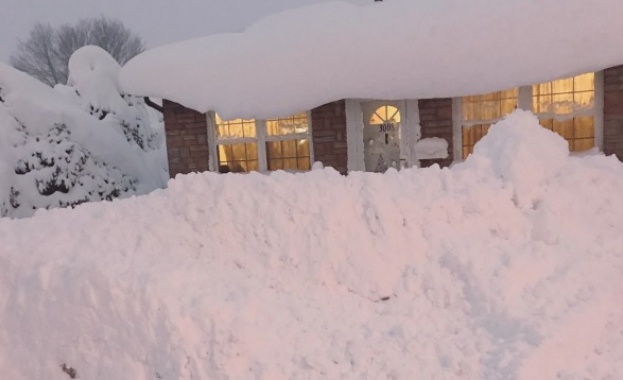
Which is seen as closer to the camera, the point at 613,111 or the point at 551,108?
the point at 613,111

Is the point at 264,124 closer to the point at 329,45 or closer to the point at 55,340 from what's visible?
the point at 329,45

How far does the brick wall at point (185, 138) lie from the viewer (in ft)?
27.5

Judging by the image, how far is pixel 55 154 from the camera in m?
9.23

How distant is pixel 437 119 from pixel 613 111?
8.01ft

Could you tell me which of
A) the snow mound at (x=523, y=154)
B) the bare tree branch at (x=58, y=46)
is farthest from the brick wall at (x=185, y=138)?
the bare tree branch at (x=58, y=46)

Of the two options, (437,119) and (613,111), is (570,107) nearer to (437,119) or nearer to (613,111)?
(613,111)

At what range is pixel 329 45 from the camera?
Answer: 7.09m

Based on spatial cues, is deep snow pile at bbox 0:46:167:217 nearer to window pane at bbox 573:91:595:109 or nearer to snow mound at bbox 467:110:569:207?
snow mound at bbox 467:110:569:207

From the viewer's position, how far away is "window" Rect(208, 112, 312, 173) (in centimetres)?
840

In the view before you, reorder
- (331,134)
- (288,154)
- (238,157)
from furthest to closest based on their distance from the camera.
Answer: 1. (238,157)
2. (288,154)
3. (331,134)

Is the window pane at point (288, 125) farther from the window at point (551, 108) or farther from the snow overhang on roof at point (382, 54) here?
the window at point (551, 108)

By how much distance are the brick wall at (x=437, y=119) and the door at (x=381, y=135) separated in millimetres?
560

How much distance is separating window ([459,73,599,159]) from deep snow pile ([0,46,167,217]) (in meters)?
7.30

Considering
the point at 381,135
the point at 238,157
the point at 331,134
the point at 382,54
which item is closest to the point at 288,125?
the point at 331,134
